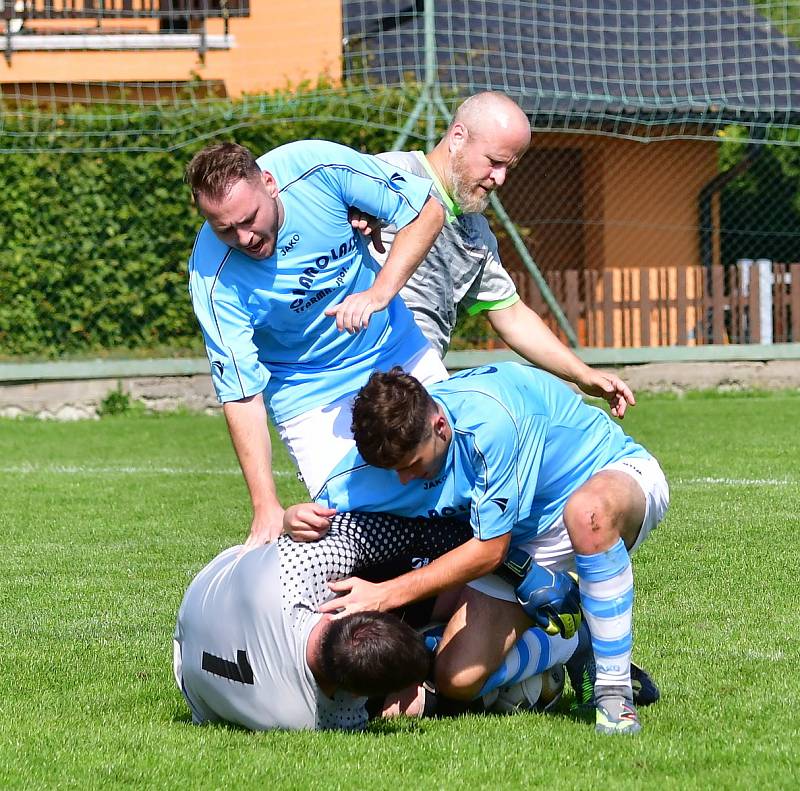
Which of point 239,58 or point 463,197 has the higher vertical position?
point 239,58

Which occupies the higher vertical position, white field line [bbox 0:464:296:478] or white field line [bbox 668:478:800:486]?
white field line [bbox 668:478:800:486]

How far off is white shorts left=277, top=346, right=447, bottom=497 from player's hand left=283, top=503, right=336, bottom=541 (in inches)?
25.3

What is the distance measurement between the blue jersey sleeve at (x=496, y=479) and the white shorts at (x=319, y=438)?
37.1 inches

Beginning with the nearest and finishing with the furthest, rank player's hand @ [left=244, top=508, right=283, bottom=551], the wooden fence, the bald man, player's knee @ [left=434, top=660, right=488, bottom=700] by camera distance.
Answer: player's knee @ [left=434, top=660, right=488, bottom=700], player's hand @ [left=244, top=508, right=283, bottom=551], the bald man, the wooden fence

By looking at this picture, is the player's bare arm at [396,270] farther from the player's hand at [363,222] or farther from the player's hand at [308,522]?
the player's hand at [308,522]

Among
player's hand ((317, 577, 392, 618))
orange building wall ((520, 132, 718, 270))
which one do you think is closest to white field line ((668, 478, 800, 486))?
player's hand ((317, 577, 392, 618))

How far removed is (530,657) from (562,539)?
373 millimetres

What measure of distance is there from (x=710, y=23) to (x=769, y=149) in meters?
1.55

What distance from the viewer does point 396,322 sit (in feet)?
17.1

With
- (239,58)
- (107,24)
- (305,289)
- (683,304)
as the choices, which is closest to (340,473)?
(305,289)

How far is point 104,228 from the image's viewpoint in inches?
514

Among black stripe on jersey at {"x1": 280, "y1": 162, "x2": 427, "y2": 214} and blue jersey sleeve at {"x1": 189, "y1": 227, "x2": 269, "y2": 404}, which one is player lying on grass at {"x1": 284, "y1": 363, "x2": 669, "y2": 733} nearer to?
blue jersey sleeve at {"x1": 189, "y1": 227, "x2": 269, "y2": 404}

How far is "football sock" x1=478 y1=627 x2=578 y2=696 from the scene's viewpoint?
4.32 meters

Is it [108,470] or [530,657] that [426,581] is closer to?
[530,657]
